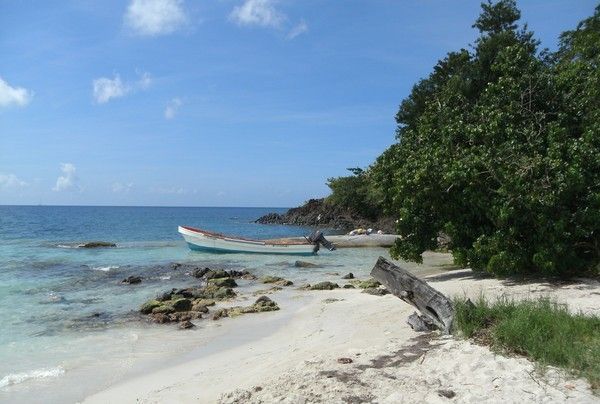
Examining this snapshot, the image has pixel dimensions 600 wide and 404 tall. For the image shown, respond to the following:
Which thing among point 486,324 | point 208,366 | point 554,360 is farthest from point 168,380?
point 554,360

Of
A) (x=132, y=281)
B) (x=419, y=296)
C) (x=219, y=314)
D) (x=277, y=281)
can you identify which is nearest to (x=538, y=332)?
(x=419, y=296)

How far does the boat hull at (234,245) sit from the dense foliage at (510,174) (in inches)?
495

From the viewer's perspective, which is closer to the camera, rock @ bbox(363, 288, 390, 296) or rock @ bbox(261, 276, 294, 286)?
rock @ bbox(363, 288, 390, 296)

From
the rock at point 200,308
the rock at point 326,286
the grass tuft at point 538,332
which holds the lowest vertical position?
the rock at point 200,308

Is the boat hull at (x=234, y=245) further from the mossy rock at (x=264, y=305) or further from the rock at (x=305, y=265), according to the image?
the mossy rock at (x=264, y=305)

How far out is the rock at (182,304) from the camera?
13.6 metres

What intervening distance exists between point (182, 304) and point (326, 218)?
Result: 49887mm

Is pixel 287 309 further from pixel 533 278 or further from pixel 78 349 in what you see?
pixel 533 278

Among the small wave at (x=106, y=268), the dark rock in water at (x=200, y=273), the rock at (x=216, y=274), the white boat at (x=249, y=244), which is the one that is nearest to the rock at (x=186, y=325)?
the rock at (x=216, y=274)

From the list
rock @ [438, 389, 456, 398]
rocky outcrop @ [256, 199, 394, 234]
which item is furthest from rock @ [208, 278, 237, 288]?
rocky outcrop @ [256, 199, 394, 234]

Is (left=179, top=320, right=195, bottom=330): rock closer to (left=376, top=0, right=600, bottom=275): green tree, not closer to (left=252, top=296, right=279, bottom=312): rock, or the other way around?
(left=252, top=296, right=279, bottom=312): rock

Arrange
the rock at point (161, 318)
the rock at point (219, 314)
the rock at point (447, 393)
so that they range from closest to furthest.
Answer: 1. the rock at point (447, 393)
2. the rock at point (161, 318)
3. the rock at point (219, 314)

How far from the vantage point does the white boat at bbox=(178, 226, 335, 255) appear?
1141 inches

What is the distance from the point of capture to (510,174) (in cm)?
1182
